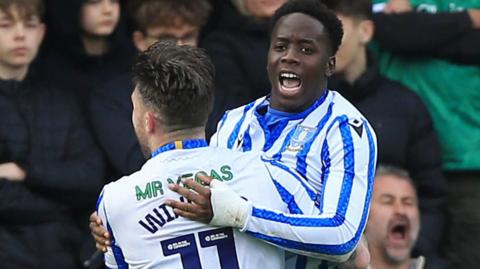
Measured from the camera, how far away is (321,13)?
503 cm

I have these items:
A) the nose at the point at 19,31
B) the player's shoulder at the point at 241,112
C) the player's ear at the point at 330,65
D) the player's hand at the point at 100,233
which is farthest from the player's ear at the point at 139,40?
the player's hand at the point at 100,233

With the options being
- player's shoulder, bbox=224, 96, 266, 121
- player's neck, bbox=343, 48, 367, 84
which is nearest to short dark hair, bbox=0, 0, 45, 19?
player's neck, bbox=343, 48, 367, 84

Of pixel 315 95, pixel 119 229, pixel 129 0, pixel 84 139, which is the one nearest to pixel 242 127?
pixel 315 95

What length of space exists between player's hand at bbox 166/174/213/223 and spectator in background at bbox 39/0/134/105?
257cm

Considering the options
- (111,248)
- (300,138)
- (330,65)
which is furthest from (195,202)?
(330,65)

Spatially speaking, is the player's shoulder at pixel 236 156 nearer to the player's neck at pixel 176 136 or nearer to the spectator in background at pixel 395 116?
the player's neck at pixel 176 136

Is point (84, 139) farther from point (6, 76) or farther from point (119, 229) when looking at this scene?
point (119, 229)

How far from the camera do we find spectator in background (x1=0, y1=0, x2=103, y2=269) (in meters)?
6.73

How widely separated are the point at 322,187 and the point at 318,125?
23cm

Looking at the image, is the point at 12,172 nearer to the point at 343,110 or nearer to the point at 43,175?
the point at 43,175

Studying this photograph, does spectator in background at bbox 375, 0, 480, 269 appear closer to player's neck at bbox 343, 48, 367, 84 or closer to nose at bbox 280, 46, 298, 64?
player's neck at bbox 343, 48, 367, 84

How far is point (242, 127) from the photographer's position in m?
5.23

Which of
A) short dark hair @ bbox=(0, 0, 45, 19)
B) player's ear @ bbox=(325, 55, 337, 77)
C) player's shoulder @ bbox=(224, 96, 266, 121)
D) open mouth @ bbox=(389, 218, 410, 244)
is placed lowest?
open mouth @ bbox=(389, 218, 410, 244)

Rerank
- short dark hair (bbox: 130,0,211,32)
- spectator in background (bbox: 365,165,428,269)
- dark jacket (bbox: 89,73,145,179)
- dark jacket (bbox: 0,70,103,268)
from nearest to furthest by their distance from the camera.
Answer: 1. dark jacket (bbox: 0,70,103,268)
2. dark jacket (bbox: 89,73,145,179)
3. spectator in background (bbox: 365,165,428,269)
4. short dark hair (bbox: 130,0,211,32)
